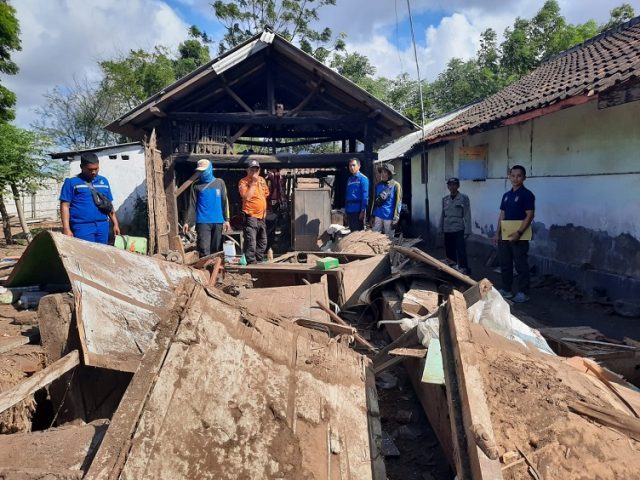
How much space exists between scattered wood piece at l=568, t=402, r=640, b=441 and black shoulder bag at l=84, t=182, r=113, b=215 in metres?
4.75

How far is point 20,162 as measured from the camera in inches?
477

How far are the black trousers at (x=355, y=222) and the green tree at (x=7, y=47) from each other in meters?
12.5

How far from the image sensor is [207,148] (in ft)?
30.1

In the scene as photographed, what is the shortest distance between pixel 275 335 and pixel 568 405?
4.89ft

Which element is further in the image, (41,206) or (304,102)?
(41,206)

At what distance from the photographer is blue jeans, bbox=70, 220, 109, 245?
4785mm

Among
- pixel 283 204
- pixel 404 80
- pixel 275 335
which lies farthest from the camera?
pixel 404 80

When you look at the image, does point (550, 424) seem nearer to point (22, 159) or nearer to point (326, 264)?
point (326, 264)

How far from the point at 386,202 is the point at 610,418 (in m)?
5.74

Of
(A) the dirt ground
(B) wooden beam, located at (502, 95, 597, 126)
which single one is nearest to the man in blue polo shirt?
(A) the dirt ground

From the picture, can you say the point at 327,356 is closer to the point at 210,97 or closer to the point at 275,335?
the point at 275,335

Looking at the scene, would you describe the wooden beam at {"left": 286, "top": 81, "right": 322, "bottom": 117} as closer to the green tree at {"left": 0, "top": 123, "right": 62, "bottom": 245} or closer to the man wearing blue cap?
the man wearing blue cap

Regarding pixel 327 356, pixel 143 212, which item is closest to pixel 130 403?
pixel 327 356

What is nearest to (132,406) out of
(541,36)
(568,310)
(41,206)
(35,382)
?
(35,382)
